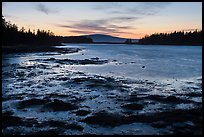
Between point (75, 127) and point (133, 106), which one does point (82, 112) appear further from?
point (133, 106)

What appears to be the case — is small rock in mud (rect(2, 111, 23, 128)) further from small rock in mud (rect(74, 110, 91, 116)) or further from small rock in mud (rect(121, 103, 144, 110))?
small rock in mud (rect(121, 103, 144, 110))

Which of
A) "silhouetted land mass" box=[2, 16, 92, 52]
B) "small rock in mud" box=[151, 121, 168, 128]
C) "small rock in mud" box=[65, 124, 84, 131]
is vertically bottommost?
"small rock in mud" box=[151, 121, 168, 128]

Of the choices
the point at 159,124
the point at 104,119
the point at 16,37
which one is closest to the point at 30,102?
the point at 104,119

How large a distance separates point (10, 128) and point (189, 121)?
8.59 m

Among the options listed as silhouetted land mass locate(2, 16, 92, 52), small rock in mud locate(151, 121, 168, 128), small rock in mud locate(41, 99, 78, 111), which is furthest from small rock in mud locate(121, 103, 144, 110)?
silhouetted land mass locate(2, 16, 92, 52)

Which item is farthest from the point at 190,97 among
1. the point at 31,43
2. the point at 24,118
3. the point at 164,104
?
the point at 31,43

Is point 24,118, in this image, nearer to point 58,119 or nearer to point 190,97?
point 58,119

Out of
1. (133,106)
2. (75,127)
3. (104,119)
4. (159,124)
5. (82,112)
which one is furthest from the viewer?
(133,106)

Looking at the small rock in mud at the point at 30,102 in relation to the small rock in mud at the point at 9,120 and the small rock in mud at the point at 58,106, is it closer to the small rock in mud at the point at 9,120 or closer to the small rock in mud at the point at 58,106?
the small rock in mud at the point at 58,106

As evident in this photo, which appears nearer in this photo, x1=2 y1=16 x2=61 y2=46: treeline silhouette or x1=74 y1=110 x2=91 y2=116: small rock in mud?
x1=74 y1=110 x2=91 y2=116: small rock in mud

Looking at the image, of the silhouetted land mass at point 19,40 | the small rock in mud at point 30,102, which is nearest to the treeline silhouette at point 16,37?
the silhouetted land mass at point 19,40

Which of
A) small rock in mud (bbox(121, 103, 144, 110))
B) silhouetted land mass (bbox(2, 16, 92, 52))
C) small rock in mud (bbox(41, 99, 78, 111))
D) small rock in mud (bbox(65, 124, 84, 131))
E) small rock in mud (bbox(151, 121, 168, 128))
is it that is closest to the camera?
small rock in mud (bbox(65, 124, 84, 131))

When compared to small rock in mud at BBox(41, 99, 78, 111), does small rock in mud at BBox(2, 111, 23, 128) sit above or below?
above

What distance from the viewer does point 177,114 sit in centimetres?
1302
